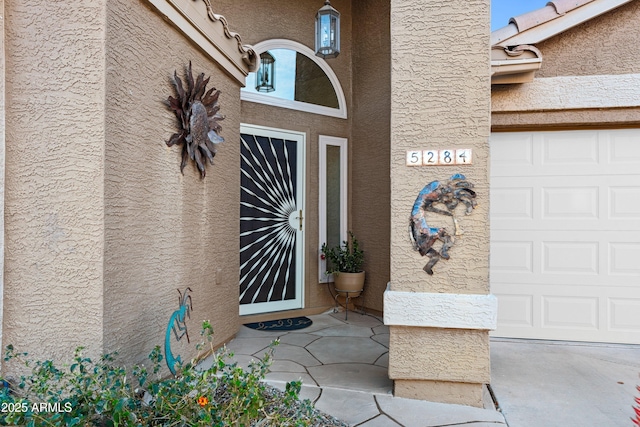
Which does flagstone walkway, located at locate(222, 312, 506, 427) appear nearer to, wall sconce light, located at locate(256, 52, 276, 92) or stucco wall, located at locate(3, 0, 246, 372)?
stucco wall, located at locate(3, 0, 246, 372)

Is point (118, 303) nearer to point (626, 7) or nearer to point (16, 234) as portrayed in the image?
point (16, 234)

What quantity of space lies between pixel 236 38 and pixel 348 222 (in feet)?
9.53

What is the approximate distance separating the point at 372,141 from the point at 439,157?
268 cm

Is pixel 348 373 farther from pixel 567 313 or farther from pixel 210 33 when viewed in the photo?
pixel 210 33

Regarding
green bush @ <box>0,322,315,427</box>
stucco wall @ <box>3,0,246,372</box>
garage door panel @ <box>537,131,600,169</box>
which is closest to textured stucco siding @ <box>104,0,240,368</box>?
stucco wall @ <box>3,0,246,372</box>

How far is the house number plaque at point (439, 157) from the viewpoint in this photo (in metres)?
2.85

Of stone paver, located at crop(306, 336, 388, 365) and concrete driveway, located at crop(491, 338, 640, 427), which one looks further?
stone paver, located at crop(306, 336, 388, 365)

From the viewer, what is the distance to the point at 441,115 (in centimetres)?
289

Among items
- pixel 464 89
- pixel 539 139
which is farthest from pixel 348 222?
pixel 464 89

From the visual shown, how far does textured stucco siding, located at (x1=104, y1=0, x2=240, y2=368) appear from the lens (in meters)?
2.42

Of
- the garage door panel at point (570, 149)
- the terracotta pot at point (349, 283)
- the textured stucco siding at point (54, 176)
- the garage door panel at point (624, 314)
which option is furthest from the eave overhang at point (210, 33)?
the garage door panel at point (624, 314)

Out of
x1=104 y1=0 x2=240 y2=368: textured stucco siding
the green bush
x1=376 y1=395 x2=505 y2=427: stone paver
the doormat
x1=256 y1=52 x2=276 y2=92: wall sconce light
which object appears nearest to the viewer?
the green bush

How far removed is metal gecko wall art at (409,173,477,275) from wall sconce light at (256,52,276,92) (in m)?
3.06

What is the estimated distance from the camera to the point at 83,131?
2316 millimetres
